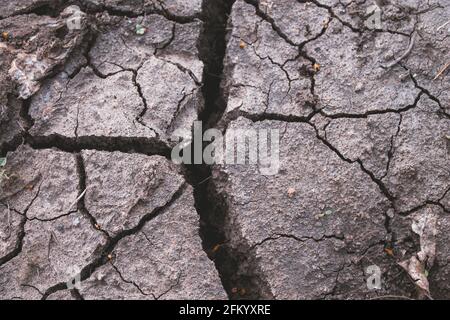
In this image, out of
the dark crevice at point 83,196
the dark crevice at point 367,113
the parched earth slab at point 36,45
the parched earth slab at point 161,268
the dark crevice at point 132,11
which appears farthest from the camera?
the dark crevice at point 132,11

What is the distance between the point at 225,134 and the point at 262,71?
16.2 inches

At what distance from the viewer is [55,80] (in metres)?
3.02

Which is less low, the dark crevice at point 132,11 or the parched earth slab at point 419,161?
the dark crevice at point 132,11

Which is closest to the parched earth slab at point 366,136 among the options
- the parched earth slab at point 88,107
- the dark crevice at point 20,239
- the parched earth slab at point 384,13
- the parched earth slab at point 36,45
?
the parched earth slab at point 384,13

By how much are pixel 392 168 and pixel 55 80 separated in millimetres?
1817

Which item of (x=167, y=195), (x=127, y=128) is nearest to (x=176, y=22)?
(x=127, y=128)

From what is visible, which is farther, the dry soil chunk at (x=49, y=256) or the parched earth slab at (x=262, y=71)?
the parched earth slab at (x=262, y=71)

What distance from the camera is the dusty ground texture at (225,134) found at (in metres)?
2.62

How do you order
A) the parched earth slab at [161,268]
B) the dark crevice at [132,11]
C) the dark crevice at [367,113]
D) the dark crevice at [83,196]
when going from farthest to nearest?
the dark crevice at [132,11], the dark crevice at [367,113], the dark crevice at [83,196], the parched earth slab at [161,268]

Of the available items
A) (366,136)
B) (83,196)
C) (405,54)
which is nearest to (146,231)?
(83,196)

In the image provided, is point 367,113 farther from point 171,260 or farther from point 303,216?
point 171,260

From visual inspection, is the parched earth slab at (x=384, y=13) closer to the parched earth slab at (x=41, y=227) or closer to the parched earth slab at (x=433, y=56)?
the parched earth slab at (x=433, y=56)

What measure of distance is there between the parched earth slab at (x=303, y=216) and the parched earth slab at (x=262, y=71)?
0.83ft

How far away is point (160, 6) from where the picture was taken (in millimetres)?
3146
